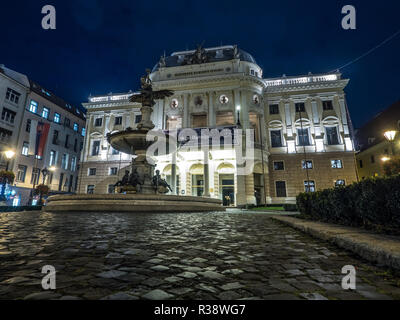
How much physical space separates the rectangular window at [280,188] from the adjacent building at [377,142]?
10.3m

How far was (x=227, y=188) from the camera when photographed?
100 feet

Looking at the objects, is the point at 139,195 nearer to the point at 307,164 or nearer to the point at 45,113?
the point at 307,164

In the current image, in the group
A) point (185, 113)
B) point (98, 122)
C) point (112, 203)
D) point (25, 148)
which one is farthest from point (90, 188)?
point (112, 203)

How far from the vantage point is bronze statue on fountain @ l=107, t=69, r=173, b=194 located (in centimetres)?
1300

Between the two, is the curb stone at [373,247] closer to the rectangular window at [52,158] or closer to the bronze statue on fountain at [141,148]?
the bronze statue on fountain at [141,148]

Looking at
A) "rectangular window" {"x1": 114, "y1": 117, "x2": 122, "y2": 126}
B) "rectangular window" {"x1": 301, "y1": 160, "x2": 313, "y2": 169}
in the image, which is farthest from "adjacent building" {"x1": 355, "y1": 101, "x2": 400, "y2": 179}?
"rectangular window" {"x1": 114, "y1": 117, "x2": 122, "y2": 126}

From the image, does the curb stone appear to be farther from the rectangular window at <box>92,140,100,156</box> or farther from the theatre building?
the rectangular window at <box>92,140,100,156</box>

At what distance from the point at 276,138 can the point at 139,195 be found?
25.0 m

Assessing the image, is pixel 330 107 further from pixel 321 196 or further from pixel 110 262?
pixel 110 262

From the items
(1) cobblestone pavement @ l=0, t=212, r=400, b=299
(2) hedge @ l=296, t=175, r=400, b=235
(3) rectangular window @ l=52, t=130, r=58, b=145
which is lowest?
(1) cobblestone pavement @ l=0, t=212, r=400, b=299

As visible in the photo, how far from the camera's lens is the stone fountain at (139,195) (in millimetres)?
10688

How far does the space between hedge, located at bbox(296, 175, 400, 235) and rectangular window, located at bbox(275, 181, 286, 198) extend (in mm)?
24653
